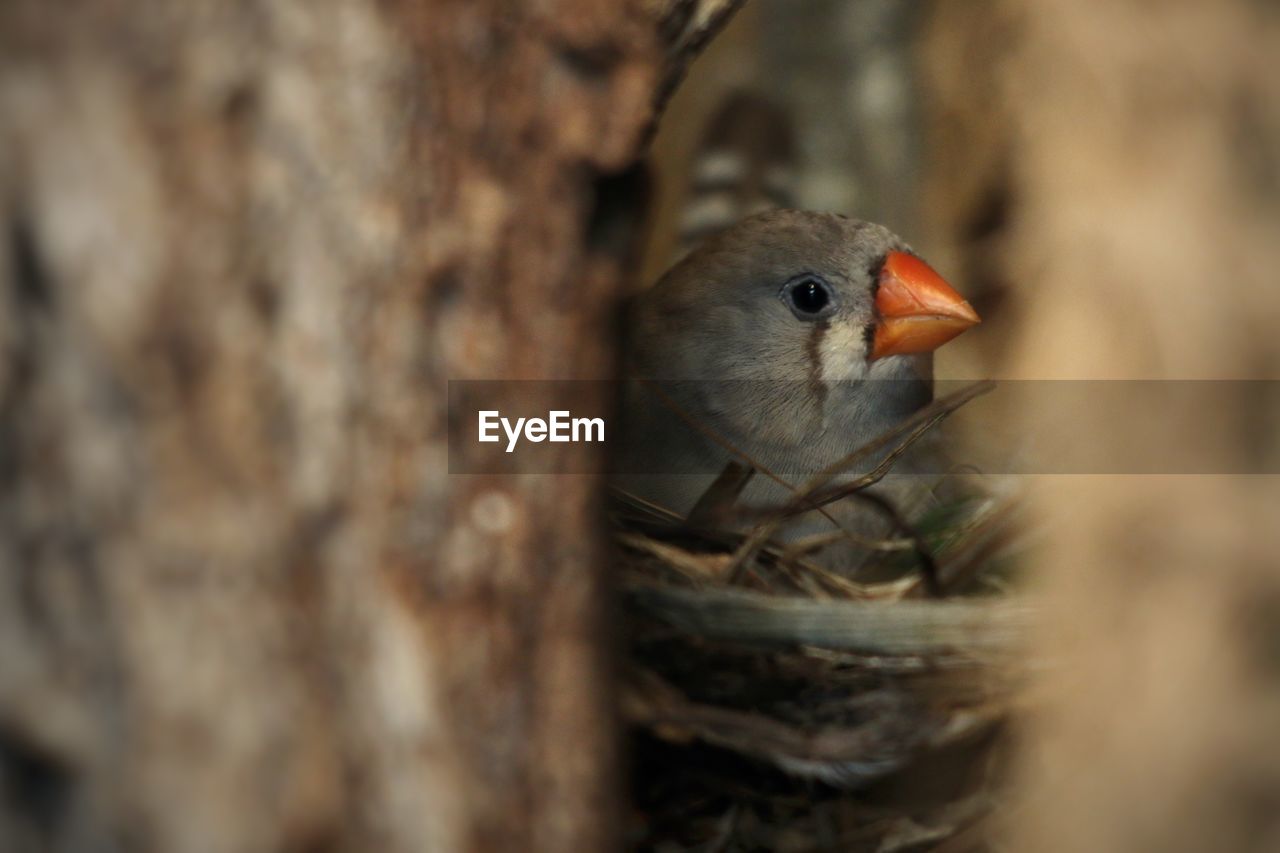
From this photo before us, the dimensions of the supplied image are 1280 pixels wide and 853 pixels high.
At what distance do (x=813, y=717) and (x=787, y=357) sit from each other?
1.06 metres

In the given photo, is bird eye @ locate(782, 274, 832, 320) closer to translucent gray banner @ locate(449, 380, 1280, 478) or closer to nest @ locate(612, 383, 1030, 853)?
translucent gray banner @ locate(449, 380, 1280, 478)

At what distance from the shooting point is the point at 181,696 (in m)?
1.25

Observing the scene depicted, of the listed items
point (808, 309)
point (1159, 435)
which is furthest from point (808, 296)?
point (1159, 435)

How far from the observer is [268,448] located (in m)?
1.31

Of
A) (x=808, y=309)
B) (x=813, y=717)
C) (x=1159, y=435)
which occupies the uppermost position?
(x=808, y=309)

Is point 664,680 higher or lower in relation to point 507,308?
lower

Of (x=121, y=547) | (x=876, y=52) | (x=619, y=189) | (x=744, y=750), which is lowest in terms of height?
(x=744, y=750)

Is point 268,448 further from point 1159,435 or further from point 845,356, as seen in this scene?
point 845,356

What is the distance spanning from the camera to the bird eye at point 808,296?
2.81 meters

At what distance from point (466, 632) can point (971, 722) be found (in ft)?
2.71

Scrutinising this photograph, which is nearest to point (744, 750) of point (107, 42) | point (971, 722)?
point (971, 722)

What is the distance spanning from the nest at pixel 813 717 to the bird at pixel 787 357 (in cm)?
74

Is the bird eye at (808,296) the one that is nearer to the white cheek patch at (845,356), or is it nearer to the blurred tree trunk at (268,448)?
the white cheek patch at (845,356)

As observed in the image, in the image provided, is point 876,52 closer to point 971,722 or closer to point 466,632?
point 971,722
